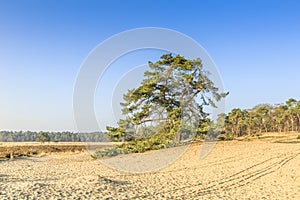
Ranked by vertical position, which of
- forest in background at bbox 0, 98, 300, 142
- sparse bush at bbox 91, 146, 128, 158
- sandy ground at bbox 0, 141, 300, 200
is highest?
forest in background at bbox 0, 98, 300, 142

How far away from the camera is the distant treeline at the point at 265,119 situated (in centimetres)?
5458

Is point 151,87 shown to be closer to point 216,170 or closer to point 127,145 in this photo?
point 127,145

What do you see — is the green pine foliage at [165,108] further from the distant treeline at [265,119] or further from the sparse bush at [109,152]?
the distant treeline at [265,119]

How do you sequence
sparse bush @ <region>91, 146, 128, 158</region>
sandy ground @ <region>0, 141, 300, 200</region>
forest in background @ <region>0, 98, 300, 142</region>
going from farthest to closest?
forest in background @ <region>0, 98, 300, 142</region> → sparse bush @ <region>91, 146, 128, 158</region> → sandy ground @ <region>0, 141, 300, 200</region>

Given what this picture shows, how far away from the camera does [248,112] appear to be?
60.1 m

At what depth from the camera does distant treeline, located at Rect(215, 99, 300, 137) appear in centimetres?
5458

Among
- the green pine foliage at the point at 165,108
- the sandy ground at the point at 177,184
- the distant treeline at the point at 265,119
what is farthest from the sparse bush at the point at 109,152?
the distant treeline at the point at 265,119

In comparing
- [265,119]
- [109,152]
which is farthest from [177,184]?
[265,119]

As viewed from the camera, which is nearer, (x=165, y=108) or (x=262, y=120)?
(x=165, y=108)

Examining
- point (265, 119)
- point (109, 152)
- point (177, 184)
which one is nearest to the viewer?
point (177, 184)

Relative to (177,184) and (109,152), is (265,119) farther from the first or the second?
(177,184)

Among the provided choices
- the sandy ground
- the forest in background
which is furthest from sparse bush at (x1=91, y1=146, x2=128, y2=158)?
the forest in background

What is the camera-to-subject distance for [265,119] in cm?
6025

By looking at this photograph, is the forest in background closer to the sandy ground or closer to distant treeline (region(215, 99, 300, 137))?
distant treeline (region(215, 99, 300, 137))
